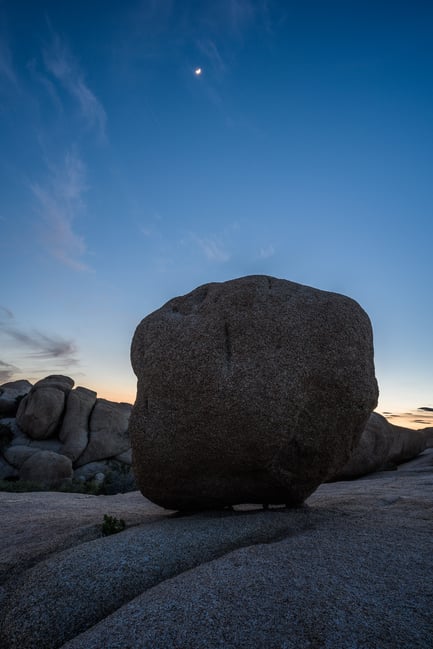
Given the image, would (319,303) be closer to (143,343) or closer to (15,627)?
(143,343)

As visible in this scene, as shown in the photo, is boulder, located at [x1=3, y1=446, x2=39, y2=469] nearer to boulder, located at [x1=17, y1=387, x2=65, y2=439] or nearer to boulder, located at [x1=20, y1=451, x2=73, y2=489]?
boulder, located at [x1=20, y1=451, x2=73, y2=489]

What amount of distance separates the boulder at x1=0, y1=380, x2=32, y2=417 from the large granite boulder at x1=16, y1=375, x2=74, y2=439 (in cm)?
191

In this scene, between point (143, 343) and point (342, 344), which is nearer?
point (342, 344)

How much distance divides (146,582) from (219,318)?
3370 mm

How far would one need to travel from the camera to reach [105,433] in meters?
25.4

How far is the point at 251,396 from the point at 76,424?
74.0 feet

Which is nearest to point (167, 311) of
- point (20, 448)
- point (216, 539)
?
point (216, 539)

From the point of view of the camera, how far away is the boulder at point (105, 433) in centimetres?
2428

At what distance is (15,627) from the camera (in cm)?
339

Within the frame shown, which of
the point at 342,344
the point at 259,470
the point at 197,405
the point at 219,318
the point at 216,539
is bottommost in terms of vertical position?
the point at 216,539

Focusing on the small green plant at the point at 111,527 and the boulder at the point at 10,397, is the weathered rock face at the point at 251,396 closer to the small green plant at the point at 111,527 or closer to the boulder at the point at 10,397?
the small green plant at the point at 111,527

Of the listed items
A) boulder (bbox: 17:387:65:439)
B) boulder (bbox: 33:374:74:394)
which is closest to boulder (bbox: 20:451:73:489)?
boulder (bbox: 17:387:65:439)

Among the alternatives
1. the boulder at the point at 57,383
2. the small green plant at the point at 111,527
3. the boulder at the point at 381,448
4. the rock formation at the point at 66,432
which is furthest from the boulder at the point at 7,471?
the small green plant at the point at 111,527

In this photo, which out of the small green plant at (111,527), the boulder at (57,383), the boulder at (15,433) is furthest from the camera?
the boulder at (57,383)
